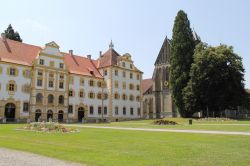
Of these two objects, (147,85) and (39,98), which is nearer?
(39,98)

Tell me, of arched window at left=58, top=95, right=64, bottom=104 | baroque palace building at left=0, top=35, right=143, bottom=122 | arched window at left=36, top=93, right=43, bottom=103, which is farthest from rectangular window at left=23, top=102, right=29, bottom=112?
arched window at left=58, top=95, right=64, bottom=104

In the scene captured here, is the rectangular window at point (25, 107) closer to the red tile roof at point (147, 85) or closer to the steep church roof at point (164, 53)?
the steep church roof at point (164, 53)

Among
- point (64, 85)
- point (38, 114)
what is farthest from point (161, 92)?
point (38, 114)

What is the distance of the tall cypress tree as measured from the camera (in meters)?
63.7

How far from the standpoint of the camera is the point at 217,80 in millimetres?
55719

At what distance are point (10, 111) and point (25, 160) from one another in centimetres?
4374

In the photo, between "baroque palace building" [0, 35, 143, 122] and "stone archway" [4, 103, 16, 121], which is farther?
"baroque palace building" [0, 35, 143, 122]

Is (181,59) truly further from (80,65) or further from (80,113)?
(80,113)

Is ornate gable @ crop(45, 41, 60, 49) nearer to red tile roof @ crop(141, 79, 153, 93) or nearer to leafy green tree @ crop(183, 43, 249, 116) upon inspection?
leafy green tree @ crop(183, 43, 249, 116)

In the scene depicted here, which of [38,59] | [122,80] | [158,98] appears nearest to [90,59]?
[122,80]

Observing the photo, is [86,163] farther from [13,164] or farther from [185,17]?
[185,17]

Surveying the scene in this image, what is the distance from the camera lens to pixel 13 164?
9.95 metres

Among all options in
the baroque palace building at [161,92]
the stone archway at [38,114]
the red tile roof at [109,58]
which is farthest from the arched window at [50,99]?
the baroque palace building at [161,92]

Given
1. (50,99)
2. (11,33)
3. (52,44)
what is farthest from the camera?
(11,33)
